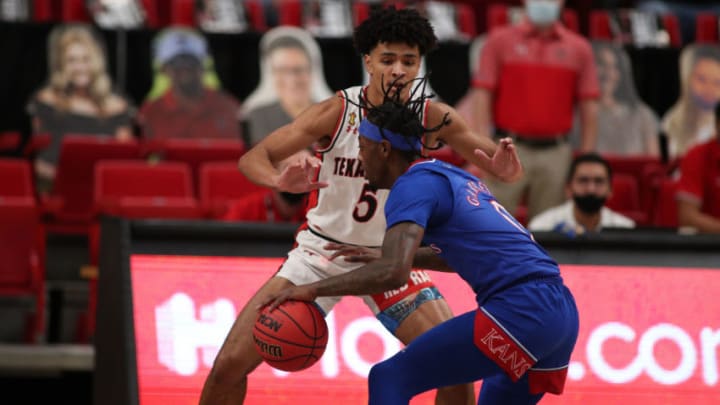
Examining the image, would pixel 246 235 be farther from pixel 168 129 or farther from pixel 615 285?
pixel 168 129

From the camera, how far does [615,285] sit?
18.7 ft

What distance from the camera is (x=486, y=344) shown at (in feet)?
12.7

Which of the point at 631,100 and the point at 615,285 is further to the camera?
the point at 631,100

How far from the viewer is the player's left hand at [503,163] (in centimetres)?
445

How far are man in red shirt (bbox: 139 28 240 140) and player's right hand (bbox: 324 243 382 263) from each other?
579cm

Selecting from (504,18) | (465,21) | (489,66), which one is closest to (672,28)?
(504,18)

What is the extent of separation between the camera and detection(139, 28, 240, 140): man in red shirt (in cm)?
1009

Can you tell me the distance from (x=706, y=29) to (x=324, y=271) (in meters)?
9.01

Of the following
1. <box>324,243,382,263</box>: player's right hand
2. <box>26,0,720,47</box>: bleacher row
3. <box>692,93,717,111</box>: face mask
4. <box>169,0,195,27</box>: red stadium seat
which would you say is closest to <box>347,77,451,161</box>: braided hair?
<box>324,243,382,263</box>: player's right hand

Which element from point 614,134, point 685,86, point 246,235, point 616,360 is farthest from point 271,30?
point 616,360

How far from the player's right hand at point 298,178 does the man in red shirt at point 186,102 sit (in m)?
5.73

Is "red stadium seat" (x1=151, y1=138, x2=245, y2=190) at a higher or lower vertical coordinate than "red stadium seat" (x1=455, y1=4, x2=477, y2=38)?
lower

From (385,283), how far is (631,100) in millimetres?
7854

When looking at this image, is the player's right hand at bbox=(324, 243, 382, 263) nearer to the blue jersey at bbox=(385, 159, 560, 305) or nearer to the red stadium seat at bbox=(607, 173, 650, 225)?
the blue jersey at bbox=(385, 159, 560, 305)
